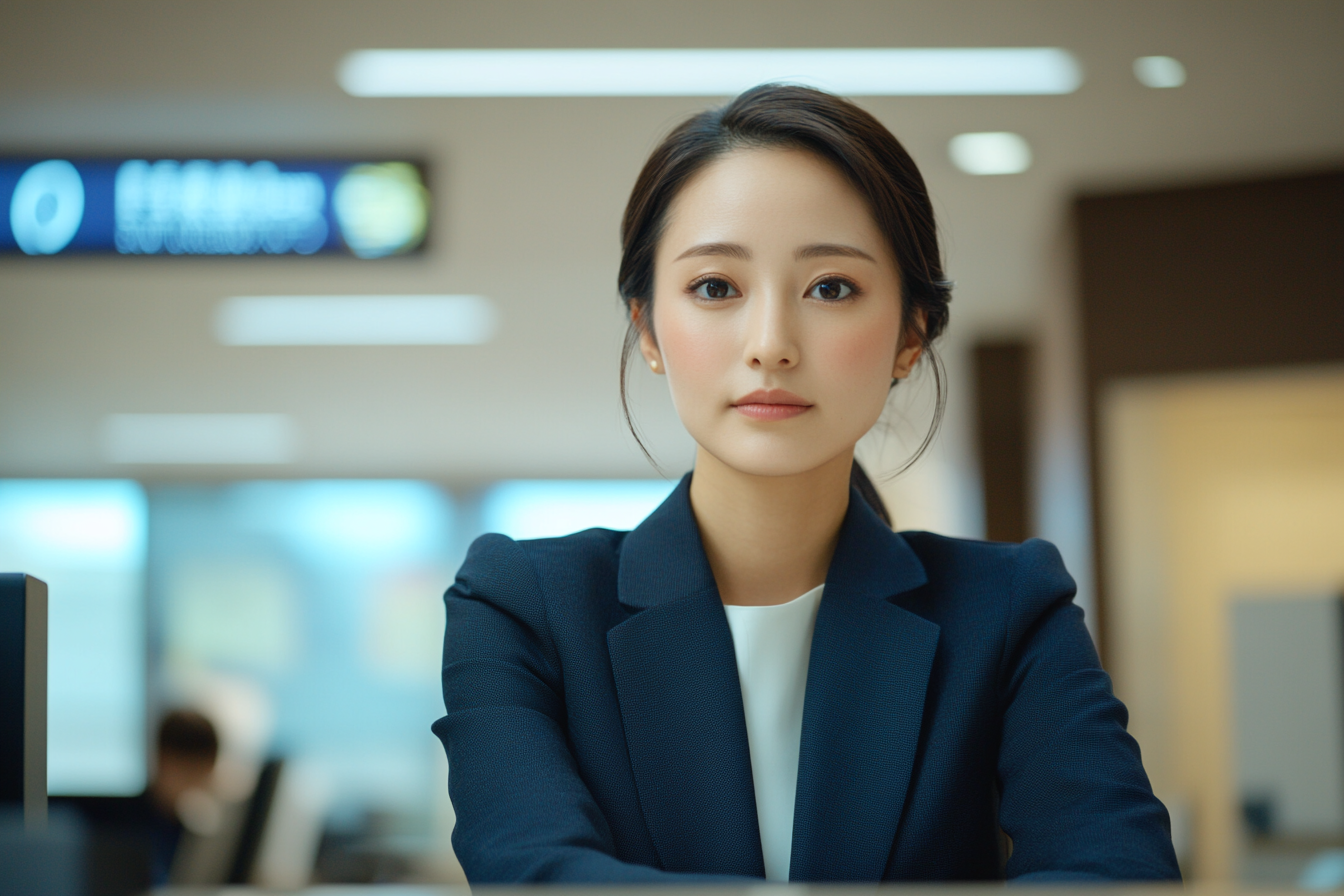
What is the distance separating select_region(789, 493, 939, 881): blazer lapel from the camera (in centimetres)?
103

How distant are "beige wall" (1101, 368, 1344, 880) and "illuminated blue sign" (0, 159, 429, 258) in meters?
2.51

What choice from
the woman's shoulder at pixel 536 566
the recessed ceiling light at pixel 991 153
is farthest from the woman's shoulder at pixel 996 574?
the recessed ceiling light at pixel 991 153

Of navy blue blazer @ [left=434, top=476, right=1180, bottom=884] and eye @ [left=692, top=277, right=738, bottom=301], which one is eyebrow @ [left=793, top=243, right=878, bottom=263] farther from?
navy blue blazer @ [left=434, top=476, right=1180, bottom=884]

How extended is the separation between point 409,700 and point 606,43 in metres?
5.63

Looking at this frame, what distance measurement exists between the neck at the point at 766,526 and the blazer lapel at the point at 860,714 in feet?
0.13

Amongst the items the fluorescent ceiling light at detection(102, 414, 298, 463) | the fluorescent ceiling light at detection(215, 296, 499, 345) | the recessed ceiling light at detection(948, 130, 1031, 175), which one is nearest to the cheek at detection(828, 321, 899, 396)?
the recessed ceiling light at detection(948, 130, 1031, 175)

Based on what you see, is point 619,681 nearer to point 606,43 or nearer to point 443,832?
point 606,43

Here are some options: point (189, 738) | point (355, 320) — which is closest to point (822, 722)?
point (189, 738)

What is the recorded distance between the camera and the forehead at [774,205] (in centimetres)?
109

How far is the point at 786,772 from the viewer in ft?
3.65

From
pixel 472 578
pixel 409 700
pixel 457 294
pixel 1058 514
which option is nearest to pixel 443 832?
pixel 409 700

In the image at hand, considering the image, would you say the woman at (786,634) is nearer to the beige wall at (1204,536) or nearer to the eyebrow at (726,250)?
the eyebrow at (726,250)

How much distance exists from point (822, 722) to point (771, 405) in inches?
11.3

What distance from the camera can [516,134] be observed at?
3.81 m
